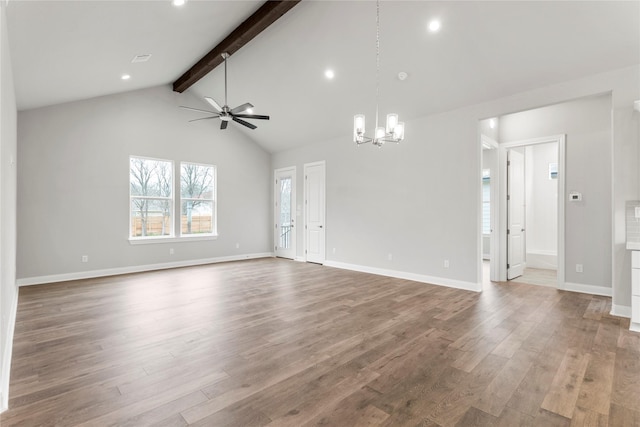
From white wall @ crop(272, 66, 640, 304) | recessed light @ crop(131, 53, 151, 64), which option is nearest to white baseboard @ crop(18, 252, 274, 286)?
white wall @ crop(272, 66, 640, 304)

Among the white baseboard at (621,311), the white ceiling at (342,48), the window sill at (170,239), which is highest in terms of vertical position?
the white ceiling at (342,48)

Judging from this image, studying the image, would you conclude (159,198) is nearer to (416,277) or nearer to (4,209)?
(4,209)

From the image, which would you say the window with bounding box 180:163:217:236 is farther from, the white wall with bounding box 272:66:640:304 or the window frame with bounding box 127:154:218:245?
the white wall with bounding box 272:66:640:304

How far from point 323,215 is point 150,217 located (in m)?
3.85

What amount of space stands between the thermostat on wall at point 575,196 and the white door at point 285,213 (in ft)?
18.7

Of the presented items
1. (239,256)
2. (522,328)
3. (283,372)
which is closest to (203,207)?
(239,256)

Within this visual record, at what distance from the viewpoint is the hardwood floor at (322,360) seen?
1.91m

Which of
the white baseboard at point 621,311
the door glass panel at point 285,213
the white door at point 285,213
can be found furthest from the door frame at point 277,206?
the white baseboard at point 621,311

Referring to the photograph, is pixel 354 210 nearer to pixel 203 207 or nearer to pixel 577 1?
pixel 203 207

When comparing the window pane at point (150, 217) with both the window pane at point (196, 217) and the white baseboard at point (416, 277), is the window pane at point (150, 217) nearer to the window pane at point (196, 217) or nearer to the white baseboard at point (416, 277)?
the window pane at point (196, 217)

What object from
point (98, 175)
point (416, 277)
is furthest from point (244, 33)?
point (416, 277)

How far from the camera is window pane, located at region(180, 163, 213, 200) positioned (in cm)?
718

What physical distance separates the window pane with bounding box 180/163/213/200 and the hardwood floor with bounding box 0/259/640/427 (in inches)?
127

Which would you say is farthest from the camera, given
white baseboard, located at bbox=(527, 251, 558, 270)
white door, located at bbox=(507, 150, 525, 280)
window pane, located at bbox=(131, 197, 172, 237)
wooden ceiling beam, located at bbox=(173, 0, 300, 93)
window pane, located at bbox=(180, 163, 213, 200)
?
window pane, located at bbox=(180, 163, 213, 200)
